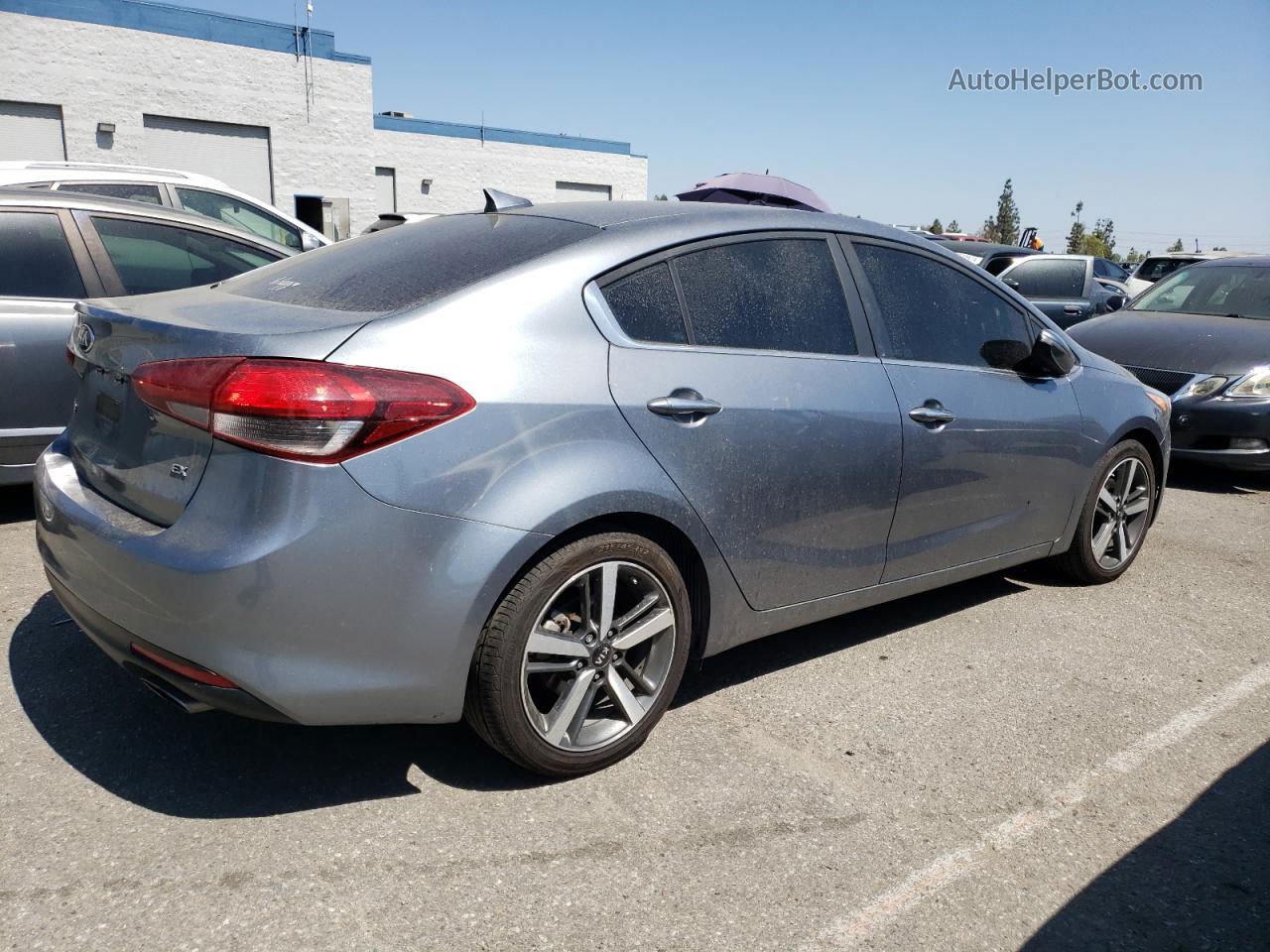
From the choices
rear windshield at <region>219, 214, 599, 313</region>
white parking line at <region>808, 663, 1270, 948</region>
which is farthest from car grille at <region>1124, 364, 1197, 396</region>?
rear windshield at <region>219, 214, 599, 313</region>

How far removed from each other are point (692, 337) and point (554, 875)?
1.58 m

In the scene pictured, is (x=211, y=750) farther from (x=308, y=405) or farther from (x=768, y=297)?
(x=768, y=297)

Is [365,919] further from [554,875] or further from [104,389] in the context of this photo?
[104,389]

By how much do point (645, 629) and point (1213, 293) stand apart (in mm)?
7440

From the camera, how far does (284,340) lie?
106 inches

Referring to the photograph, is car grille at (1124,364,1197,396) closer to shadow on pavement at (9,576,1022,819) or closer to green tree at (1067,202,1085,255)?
shadow on pavement at (9,576,1022,819)

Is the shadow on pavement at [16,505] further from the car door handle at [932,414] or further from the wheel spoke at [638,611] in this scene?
the car door handle at [932,414]

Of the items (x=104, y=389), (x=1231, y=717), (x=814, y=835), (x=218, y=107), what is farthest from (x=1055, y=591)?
(x=218, y=107)

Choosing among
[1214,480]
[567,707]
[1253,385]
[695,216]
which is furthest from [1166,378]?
[567,707]

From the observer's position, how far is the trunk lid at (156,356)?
2.73m

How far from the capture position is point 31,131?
75.1ft

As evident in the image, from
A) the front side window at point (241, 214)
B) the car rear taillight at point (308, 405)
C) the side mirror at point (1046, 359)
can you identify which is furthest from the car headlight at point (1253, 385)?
the front side window at point (241, 214)

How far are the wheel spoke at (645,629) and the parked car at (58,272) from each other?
3.00 meters

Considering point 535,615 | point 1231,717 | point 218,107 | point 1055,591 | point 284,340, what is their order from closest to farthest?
point 284,340, point 535,615, point 1231,717, point 1055,591, point 218,107
